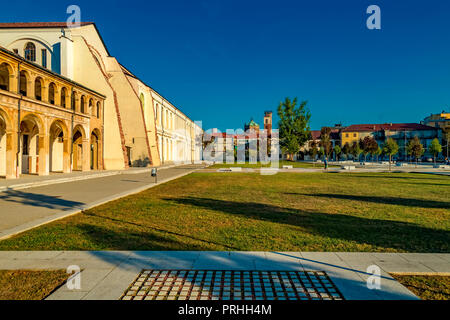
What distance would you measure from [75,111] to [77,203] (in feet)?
52.8

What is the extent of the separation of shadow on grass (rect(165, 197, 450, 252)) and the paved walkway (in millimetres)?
752

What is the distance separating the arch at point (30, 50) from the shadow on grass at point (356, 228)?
29219 mm

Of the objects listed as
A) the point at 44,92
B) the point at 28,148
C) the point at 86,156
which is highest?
the point at 44,92

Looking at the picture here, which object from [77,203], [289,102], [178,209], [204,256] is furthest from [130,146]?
[289,102]

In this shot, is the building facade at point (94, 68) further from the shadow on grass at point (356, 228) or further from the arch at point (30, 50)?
the shadow on grass at point (356, 228)

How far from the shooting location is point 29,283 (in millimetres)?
3562

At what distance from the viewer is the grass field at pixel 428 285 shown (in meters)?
3.22

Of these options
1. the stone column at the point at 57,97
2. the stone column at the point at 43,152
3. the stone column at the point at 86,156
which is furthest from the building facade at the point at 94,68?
the stone column at the point at 43,152

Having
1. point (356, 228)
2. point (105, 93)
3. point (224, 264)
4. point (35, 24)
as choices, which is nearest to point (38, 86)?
point (105, 93)

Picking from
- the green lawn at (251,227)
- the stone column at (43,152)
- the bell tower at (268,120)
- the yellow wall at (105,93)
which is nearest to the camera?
the green lawn at (251,227)

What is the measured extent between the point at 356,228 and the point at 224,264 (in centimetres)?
402

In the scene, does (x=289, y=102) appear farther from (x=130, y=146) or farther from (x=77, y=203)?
(x=77, y=203)

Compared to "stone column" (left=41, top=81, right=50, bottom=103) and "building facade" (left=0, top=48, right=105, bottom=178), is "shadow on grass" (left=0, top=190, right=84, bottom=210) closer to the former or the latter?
"building facade" (left=0, top=48, right=105, bottom=178)

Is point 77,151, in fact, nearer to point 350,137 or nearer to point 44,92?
point 44,92
